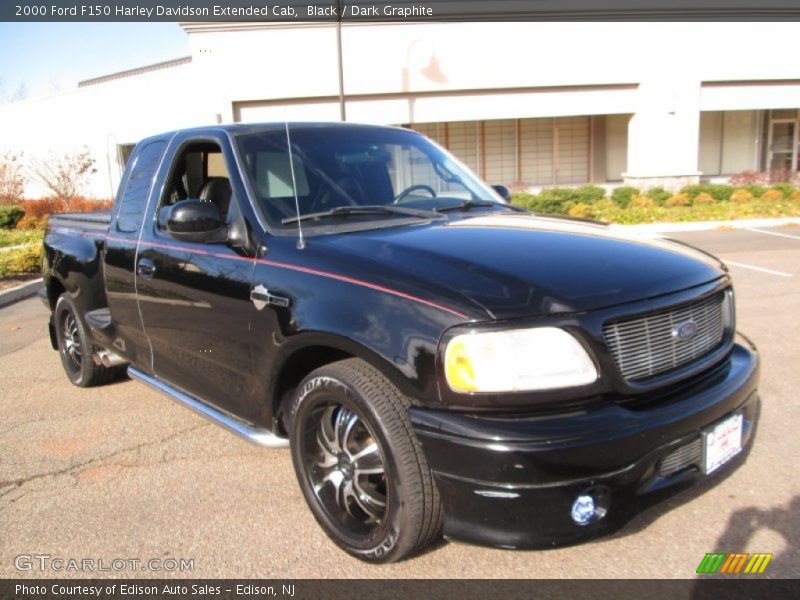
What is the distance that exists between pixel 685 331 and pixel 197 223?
2.21 meters

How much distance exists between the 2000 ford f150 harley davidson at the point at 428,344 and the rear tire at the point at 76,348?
136cm

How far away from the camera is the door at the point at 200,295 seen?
10.6 ft

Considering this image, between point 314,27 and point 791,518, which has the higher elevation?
point 314,27

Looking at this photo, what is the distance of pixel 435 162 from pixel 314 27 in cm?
1734

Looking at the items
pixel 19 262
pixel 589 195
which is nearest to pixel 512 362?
pixel 19 262

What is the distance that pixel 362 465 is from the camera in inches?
106

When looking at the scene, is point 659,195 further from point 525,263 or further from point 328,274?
point 328,274

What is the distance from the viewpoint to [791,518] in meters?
2.96

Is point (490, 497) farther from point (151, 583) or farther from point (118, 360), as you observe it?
point (118, 360)

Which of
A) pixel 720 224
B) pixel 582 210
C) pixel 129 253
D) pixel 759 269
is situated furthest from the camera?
pixel 582 210

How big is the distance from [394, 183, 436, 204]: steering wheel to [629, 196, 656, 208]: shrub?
15.9m

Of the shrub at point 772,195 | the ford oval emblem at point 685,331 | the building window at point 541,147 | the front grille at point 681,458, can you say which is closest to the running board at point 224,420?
the front grille at point 681,458

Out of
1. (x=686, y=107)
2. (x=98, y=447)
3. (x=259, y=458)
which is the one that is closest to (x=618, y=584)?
(x=259, y=458)

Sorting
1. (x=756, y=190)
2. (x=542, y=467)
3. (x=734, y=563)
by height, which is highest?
(x=542, y=467)
